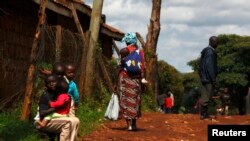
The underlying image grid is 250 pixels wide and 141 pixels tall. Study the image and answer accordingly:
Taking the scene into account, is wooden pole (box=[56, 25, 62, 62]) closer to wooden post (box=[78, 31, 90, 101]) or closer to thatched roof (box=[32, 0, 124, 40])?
thatched roof (box=[32, 0, 124, 40])

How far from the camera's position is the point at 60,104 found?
709 cm

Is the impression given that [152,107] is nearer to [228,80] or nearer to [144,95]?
[144,95]

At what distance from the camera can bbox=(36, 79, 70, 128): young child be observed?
7082mm

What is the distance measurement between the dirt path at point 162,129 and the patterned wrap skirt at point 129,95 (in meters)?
0.35

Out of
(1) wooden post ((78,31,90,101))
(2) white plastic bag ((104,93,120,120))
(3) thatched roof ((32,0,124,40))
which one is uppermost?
(3) thatched roof ((32,0,124,40))

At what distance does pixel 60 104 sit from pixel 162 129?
175 inches

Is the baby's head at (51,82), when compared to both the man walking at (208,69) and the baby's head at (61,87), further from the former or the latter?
the man walking at (208,69)

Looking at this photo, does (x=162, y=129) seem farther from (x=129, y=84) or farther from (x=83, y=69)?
(x=83, y=69)

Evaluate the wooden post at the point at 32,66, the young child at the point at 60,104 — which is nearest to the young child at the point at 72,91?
the young child at the point at 60,104

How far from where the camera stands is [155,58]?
17688 mm

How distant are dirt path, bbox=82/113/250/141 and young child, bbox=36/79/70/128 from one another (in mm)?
2170

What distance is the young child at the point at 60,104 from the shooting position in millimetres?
7082

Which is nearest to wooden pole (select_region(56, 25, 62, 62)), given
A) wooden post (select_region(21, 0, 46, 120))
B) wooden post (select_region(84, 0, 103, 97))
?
wooden post (select_region(84, 0, 103, 97))

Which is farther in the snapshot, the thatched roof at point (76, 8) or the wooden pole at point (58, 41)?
the thatched roof at point (76, 8)
